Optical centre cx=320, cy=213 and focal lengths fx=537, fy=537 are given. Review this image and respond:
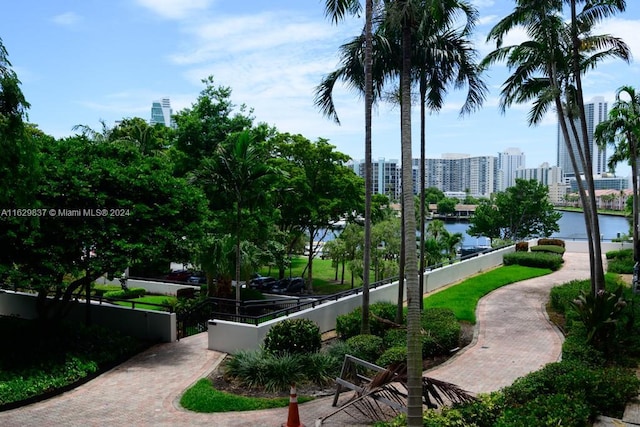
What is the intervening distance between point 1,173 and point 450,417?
28.8 feet

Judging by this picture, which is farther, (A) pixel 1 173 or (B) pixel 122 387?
(B) pixel 122 387

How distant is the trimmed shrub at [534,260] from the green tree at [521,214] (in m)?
29.9

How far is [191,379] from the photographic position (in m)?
12.7

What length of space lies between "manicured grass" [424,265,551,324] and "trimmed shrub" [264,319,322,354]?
6611 mm

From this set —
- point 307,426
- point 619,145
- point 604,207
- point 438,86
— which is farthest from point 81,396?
point 604,207

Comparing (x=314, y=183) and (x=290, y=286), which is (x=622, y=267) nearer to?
(x=314, y=183)

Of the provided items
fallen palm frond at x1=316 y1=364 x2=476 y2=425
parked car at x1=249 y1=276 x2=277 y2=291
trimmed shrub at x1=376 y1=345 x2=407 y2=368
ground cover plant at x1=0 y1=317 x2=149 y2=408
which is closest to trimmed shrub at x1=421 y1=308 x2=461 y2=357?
trimmed shrub at x1=376 y1=345 x2=407 y2=368

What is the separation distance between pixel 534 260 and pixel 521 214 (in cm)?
3234

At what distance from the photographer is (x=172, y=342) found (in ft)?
53.3

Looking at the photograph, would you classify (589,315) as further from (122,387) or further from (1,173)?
(1,173)

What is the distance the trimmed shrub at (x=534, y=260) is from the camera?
30.0m

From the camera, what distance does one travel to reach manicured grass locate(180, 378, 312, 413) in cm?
1056

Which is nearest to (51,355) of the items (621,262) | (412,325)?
(412,325)

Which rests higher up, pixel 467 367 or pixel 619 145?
pixel 619 145
